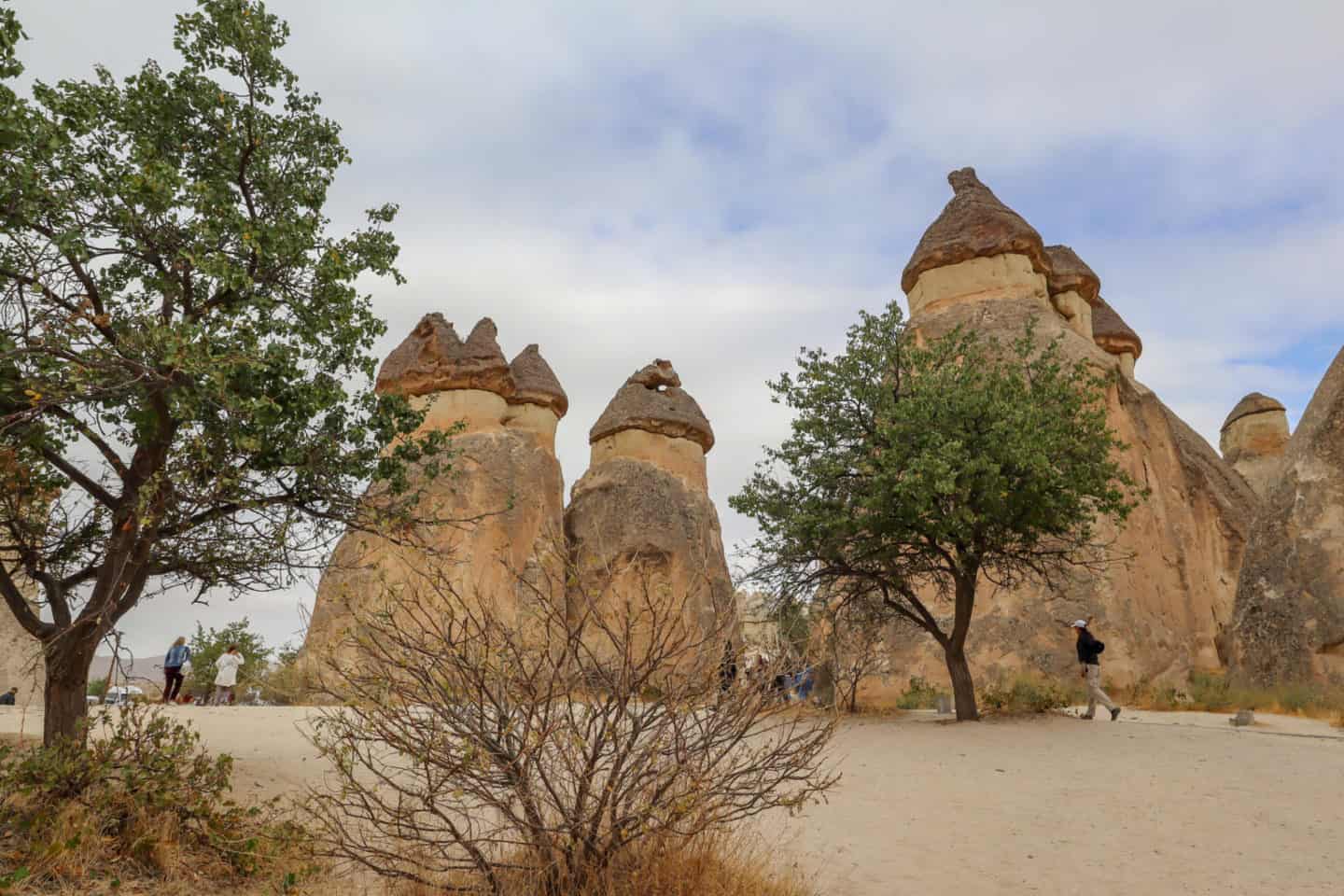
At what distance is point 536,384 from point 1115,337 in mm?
15723

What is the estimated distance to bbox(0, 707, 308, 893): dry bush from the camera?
4.20m

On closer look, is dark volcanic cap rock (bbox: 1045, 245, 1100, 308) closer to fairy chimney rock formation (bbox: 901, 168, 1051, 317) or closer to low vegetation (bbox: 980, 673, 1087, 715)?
fairy chimney rock formation (bbox: 901, 168, 1051, 317)

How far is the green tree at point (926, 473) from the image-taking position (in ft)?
32.2

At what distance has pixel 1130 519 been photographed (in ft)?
54.5

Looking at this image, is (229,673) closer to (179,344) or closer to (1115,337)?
(179,344)

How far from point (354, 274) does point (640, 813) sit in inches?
168

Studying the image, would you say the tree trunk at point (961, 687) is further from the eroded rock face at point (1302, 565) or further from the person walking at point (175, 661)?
the person walking at point (175, 661)

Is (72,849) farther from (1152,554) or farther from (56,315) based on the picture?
(1152,554)

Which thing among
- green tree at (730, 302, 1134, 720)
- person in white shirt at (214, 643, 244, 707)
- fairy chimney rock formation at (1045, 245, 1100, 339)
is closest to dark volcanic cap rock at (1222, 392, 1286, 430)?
fairy chimney rock formation at (1045, 245, 1100, 339)

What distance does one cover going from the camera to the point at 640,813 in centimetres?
331

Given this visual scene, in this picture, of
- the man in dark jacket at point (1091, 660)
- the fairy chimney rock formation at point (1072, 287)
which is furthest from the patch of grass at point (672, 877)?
the fairy chimney rock formation at point (1072, 287)

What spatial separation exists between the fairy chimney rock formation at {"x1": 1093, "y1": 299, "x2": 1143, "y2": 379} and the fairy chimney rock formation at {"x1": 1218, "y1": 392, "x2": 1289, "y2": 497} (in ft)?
29.7

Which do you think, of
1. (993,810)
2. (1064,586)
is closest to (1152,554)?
(1064,586)

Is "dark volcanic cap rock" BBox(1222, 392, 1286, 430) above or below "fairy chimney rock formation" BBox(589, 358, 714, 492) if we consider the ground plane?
above
